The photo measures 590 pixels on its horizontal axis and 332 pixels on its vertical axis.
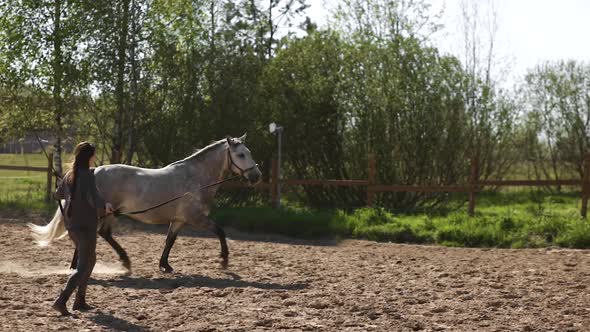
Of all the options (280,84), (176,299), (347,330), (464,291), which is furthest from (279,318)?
(280,84)

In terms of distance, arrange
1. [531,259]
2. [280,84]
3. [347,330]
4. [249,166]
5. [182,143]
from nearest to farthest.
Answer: [347,330], [249,166], [531,259], [182,143], [280,84]

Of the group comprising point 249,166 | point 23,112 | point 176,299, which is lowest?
point 176,299

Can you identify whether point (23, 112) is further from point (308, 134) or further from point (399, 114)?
point (399, 114)

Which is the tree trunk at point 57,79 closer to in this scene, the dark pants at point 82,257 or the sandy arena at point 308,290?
the sandy arena at point 308,290

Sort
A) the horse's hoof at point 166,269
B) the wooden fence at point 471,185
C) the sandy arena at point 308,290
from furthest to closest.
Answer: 1. the wooden fence at point 471,185
2. the horse's hoof at point 166,269
3. the sandy arena at point 308,290

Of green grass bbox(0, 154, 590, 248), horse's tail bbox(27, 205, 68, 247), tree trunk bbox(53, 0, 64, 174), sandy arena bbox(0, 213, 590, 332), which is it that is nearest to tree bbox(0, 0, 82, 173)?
tree trunk bbox(53, 0, 64, 174)

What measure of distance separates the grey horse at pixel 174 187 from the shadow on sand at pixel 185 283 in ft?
1.82

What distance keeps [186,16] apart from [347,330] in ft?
50.6

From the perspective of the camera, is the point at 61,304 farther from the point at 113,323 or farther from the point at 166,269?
the point at 166,269

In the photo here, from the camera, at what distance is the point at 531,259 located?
10.6 m

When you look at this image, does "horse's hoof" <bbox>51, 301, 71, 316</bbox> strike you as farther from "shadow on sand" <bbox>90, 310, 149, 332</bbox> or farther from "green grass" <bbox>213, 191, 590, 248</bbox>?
"green grass" <bbox>213, 191, 590, 248</bbox>

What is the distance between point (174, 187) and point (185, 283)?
5.24ft

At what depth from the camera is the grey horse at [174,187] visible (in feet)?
30.2

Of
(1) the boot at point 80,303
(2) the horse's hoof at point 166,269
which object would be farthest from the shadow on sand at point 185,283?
(1) the boot at point 80,303
